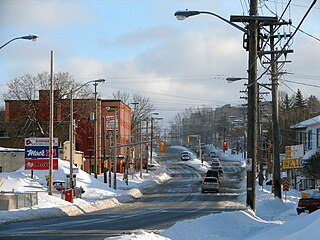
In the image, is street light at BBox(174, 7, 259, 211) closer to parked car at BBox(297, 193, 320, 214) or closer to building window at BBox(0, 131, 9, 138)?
parked car at BBox(297, 193, 320, 214)

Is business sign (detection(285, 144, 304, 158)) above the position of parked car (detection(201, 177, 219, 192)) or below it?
above

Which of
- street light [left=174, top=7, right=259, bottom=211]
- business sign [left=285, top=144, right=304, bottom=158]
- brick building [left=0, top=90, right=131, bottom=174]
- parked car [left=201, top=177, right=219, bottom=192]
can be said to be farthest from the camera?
brick building [left=0, top=90, right=131, bottom=174]

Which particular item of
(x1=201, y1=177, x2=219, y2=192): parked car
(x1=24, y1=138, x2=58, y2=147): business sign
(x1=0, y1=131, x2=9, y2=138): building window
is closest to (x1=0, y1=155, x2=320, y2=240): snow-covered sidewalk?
(x1=24, y1=138, x2=58, y2=147): business sign

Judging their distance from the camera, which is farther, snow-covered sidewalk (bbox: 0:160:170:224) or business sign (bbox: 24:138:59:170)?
business sign (bbox: 24:138:59:170)

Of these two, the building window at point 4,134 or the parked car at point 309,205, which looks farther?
Result: the building window at point 4,134

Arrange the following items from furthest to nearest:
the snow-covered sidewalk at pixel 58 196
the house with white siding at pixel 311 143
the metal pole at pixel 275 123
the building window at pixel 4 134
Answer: the building window at pixel 4 134 < the house with white siding at pixel 311 143 < the metal pole at pixel 275 123 < the snow-covered sidewalk at pixel 58 196

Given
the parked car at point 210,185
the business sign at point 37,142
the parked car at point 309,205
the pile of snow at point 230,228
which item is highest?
the business sign at point 37,142

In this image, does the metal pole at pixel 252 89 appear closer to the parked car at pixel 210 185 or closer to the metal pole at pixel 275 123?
the metal pole at pixel 275 123

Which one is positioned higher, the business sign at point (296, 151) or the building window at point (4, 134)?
the building window at point (4, 134)

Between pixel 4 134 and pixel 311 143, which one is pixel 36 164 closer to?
pixel 311 143

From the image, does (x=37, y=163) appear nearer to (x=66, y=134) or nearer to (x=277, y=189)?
(x=277, y=189)

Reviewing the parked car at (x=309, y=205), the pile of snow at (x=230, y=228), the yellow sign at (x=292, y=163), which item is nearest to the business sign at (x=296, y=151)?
the yellow sign at (x=292, y=163)

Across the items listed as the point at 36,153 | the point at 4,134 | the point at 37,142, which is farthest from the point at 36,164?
the point at 4,134

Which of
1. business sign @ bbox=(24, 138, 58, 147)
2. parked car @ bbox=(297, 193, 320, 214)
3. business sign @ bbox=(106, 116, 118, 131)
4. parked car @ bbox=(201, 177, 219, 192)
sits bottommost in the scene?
parked car @ bbox=(201, 177, 219, 192)
